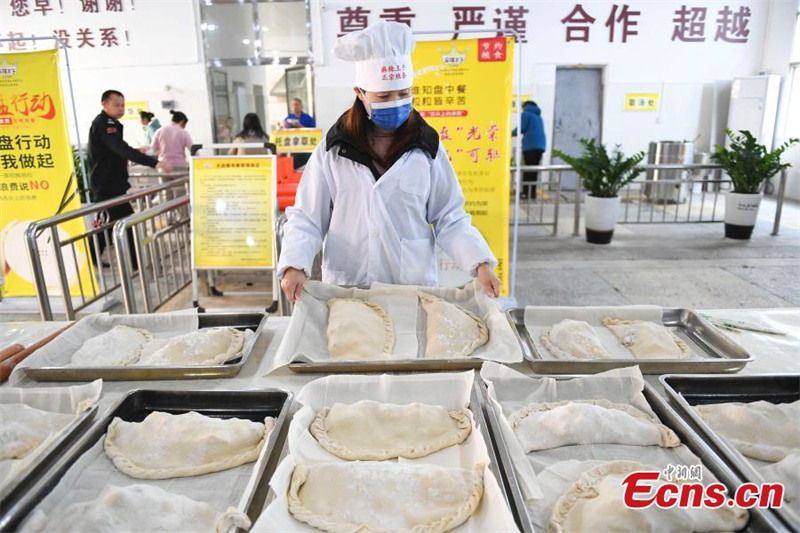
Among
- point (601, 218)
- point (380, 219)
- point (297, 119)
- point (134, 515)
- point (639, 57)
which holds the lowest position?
point (601, 218)

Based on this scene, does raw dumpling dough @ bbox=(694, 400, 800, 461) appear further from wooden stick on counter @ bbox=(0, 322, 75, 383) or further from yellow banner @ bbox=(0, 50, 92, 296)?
yellow banner @ bbox=(0, 50, 92, 296)

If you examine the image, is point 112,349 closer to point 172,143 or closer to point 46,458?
point 46,458

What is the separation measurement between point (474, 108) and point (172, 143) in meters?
5.09

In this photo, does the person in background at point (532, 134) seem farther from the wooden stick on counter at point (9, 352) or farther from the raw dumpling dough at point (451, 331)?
the wooden stick on counter at point (9, 352)

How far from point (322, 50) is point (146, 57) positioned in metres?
2.76

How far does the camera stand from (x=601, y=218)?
21.3 feet

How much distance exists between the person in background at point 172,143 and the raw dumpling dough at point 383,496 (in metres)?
6.91

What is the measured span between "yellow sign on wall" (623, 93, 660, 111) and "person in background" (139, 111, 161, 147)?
7735 mm

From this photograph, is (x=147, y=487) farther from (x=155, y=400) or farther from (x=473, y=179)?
(x=473, y=179)

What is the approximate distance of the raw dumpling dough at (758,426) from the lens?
1204mm

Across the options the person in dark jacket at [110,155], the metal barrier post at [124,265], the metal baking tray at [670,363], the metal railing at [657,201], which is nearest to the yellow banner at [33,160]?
the metal barrier post at [124,265]

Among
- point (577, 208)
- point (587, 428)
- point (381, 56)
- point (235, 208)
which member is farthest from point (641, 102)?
point (587, 428)

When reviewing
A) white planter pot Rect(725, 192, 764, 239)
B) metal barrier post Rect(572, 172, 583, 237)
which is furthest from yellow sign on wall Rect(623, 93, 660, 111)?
white planter pot Rect(725, 192, 764, 239)

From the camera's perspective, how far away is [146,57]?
8.30m
